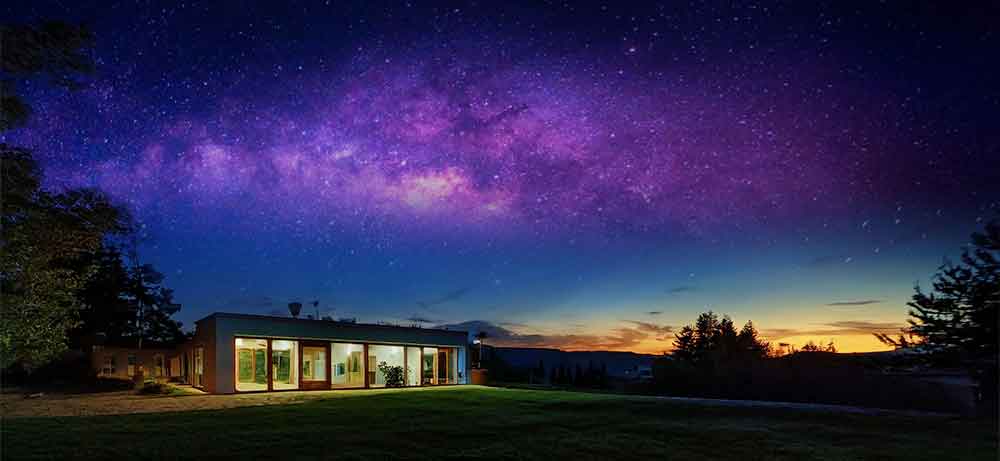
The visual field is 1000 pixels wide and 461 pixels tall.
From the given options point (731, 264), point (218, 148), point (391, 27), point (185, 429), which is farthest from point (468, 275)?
point (185, 429)

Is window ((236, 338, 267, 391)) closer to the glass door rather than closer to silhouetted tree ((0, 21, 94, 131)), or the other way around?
the glass door

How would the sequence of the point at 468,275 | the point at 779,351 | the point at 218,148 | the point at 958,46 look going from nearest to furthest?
the point at 958,46 < the point at 218,148 < the point at 468,275 < the point at 779,351

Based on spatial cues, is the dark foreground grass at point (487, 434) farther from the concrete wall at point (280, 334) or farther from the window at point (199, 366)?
the window at point (199, 366)

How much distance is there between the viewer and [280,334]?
23.2 metres

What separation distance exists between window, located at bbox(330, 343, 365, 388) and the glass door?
22.0 inches

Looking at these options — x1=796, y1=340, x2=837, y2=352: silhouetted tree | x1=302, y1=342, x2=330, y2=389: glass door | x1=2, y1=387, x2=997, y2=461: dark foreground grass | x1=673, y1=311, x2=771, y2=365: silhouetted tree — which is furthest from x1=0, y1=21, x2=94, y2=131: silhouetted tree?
x1=673, y1=311, x2=771, y2=365: silhouetted tree

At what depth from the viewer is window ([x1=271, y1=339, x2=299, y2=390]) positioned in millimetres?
23766

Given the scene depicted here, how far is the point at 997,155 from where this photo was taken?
14.9 metres

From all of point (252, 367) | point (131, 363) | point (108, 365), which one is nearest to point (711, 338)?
point (252, 367)

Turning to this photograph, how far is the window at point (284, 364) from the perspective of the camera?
23766 millimetres

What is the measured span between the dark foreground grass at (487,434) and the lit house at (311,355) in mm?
7231

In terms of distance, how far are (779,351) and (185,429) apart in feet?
124

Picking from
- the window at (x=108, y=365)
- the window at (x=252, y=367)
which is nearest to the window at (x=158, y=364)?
the window at (x=108, y=365)

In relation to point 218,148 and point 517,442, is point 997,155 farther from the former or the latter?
point 218,148
